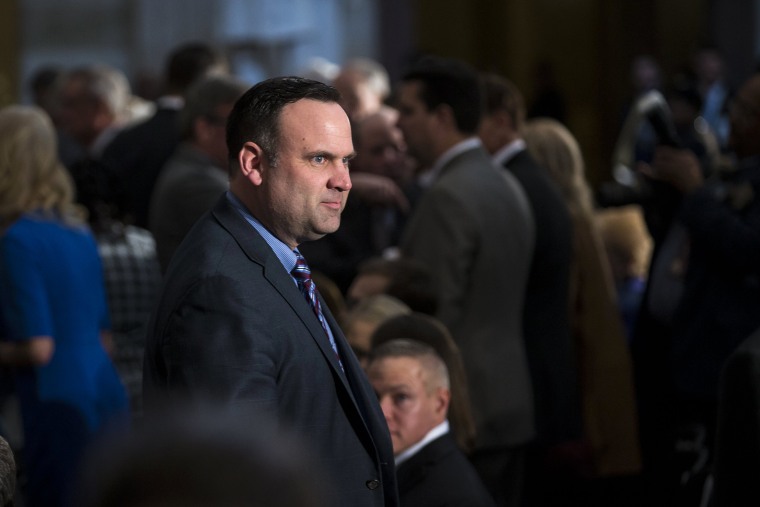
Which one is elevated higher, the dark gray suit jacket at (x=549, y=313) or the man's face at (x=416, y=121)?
the man's face at (x=416, y=121)

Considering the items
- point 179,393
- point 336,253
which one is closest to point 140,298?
point 336,253

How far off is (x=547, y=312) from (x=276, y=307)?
2.66m

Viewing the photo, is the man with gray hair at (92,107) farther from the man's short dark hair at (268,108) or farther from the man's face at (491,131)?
the man's short dark hair at (268,108)

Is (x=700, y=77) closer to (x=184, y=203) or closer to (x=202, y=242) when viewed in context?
(x=184, y=203)

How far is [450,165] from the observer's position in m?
4.60

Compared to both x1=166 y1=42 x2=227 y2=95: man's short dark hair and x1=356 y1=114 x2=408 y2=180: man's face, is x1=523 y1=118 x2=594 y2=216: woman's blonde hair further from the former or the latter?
x1=166 y1=42 x2=227 y2=95: man's short dark hair

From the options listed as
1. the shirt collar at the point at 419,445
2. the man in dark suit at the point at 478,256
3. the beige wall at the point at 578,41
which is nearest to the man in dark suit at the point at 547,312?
the man in dark suit at the point at 478,256

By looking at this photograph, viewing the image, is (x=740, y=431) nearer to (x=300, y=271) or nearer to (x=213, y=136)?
(x=300, y=271)

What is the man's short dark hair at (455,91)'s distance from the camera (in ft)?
15.2

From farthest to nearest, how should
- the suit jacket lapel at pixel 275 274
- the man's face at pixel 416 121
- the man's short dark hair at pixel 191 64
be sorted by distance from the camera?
1. the man's short dark hair at pixel 191 64
2. the man's face at pixel 416 121
3. the suit jacket lapel at pixel 275 274

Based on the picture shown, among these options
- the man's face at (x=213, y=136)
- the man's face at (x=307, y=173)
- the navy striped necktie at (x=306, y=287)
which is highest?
the man's face at (x=307, y=173)

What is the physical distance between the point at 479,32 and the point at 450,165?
31.0 ft

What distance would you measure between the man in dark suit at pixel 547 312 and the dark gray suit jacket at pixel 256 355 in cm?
247

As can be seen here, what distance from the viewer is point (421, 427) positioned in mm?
3439
